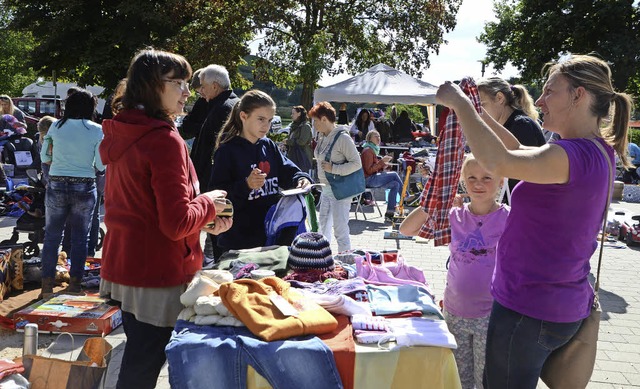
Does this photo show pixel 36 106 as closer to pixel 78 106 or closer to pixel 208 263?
pixel 78 106

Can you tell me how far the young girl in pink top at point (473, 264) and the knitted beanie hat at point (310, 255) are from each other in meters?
0.45

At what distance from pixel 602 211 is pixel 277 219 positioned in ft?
6.54

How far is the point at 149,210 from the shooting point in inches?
94.1

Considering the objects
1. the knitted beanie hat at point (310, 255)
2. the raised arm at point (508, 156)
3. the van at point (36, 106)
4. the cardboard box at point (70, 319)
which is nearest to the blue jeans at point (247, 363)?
the knitted beanie hat at point (310, 255)

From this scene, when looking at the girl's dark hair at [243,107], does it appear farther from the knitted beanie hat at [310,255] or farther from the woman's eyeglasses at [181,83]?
the woman's eyeglasses at [181,83]

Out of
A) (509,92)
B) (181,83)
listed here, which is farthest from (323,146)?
(181,83)

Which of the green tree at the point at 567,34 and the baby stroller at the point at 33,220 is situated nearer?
the baby stroller at the point at 33,220

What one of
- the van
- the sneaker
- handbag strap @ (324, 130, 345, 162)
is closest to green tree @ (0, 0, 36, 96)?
the van

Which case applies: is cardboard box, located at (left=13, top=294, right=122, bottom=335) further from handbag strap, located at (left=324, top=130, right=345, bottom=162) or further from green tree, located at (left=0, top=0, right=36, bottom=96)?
green tree, located at (left=0, top=0, right=36, bottom=96)

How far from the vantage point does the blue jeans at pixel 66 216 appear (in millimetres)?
5223

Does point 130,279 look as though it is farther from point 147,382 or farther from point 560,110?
point 560,110

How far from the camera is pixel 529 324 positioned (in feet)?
7.16

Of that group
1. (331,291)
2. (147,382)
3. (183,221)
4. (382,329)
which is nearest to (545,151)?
(382,329)

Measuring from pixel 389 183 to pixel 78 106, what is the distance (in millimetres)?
6169
